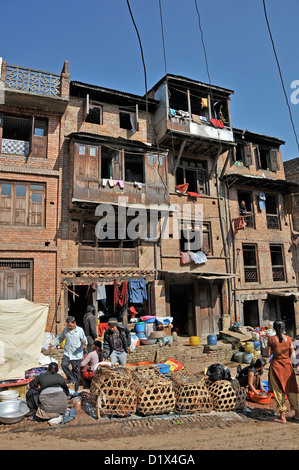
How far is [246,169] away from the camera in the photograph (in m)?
21.6

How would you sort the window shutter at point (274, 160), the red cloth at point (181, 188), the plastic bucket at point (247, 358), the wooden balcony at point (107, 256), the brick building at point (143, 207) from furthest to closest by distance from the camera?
the window shutter at point (274, 160)
the red cloth at point (181, 188)
the wooden balcony at point (107, 256)
the brick building at point (143, 207)
the plastic bucket at point (247, 358)

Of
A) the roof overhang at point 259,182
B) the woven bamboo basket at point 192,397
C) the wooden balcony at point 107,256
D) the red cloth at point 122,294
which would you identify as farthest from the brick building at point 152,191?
the woven bamboo basket at point 192,397

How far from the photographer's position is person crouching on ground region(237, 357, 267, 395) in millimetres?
7785

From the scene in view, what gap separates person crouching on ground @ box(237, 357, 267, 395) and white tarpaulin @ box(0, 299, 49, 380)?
563cm

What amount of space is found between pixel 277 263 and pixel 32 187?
16892 millimetres

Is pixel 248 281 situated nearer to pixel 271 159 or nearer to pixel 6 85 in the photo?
pixel 271 159

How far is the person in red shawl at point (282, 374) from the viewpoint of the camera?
610cm

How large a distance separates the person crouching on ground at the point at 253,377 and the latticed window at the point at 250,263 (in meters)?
12.6

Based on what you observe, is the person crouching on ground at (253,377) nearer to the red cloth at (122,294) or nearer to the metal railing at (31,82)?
the red cloth at (122,294)

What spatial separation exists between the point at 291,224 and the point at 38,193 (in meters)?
17.2

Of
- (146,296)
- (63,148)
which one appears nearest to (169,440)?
(146,296)

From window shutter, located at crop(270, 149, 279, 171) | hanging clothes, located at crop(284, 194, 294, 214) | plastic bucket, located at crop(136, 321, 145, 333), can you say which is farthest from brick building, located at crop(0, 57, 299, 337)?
plastic bucket, located at crop(136, 321, 145, 333)

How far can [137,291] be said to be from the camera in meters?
15.6

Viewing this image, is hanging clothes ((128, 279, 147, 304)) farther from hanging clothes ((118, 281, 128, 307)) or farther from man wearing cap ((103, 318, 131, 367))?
man wearing cap ((103, 318, 131, 367))
